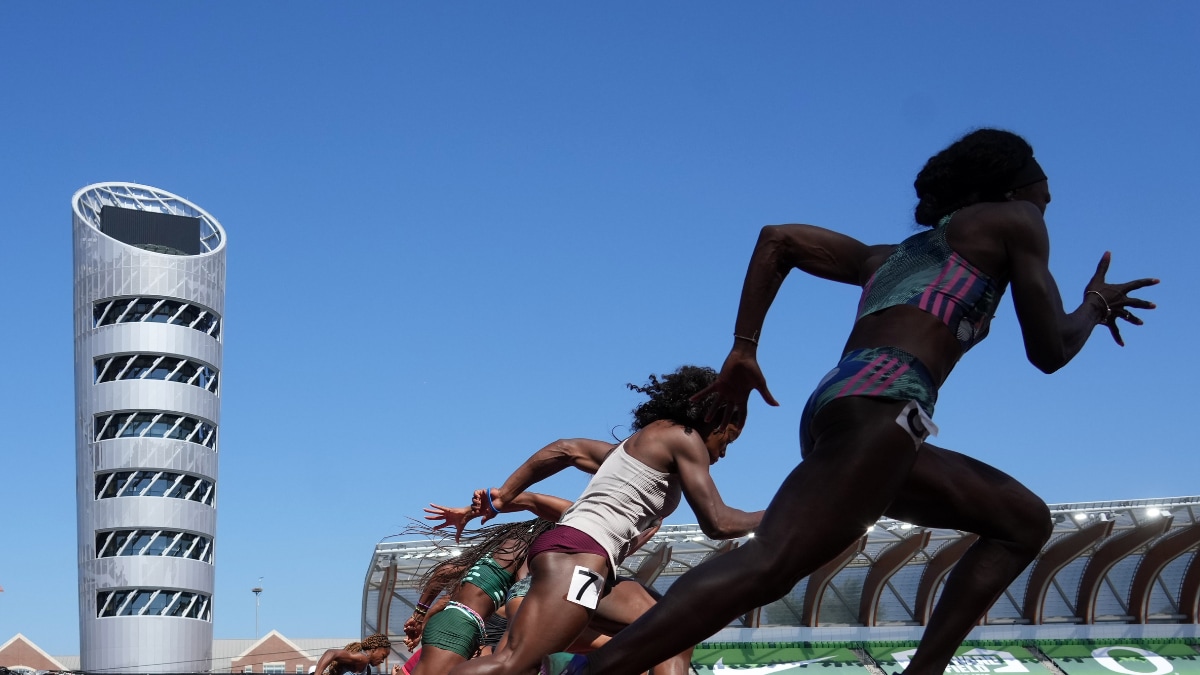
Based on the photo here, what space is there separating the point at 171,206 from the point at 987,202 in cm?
7015

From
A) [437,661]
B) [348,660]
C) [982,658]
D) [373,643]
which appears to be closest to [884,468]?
[437,661]

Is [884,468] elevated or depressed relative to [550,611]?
elevated

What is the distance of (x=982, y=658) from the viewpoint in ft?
87.1

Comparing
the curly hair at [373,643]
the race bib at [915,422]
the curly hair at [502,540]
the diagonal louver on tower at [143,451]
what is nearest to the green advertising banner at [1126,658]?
the curly hair at [373,643]

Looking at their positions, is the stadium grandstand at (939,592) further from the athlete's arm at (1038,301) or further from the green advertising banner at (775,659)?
the athlete's arm at (1038,301)

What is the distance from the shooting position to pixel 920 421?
2506 mm

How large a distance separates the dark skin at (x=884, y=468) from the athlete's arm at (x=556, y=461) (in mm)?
2126

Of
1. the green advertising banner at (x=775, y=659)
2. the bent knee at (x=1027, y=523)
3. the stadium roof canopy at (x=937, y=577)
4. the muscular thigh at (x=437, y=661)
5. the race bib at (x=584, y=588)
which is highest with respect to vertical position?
the bent knee at (x=1027, y=523)

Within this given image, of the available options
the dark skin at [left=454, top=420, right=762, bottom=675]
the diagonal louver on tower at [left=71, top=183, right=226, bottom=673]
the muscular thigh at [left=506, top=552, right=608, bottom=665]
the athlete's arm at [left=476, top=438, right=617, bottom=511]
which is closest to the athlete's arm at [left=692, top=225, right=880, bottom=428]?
the dark skin at [left=454, top=420, right=762, bottom=675]

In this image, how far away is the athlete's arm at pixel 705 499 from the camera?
387cm

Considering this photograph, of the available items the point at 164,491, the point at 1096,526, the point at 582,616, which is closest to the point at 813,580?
the point at 1096,526

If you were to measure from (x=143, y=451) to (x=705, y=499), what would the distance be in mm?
61552

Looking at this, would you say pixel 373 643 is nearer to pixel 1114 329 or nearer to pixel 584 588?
pixel 584 588

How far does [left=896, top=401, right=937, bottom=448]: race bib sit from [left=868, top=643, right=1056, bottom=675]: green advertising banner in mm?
24173
